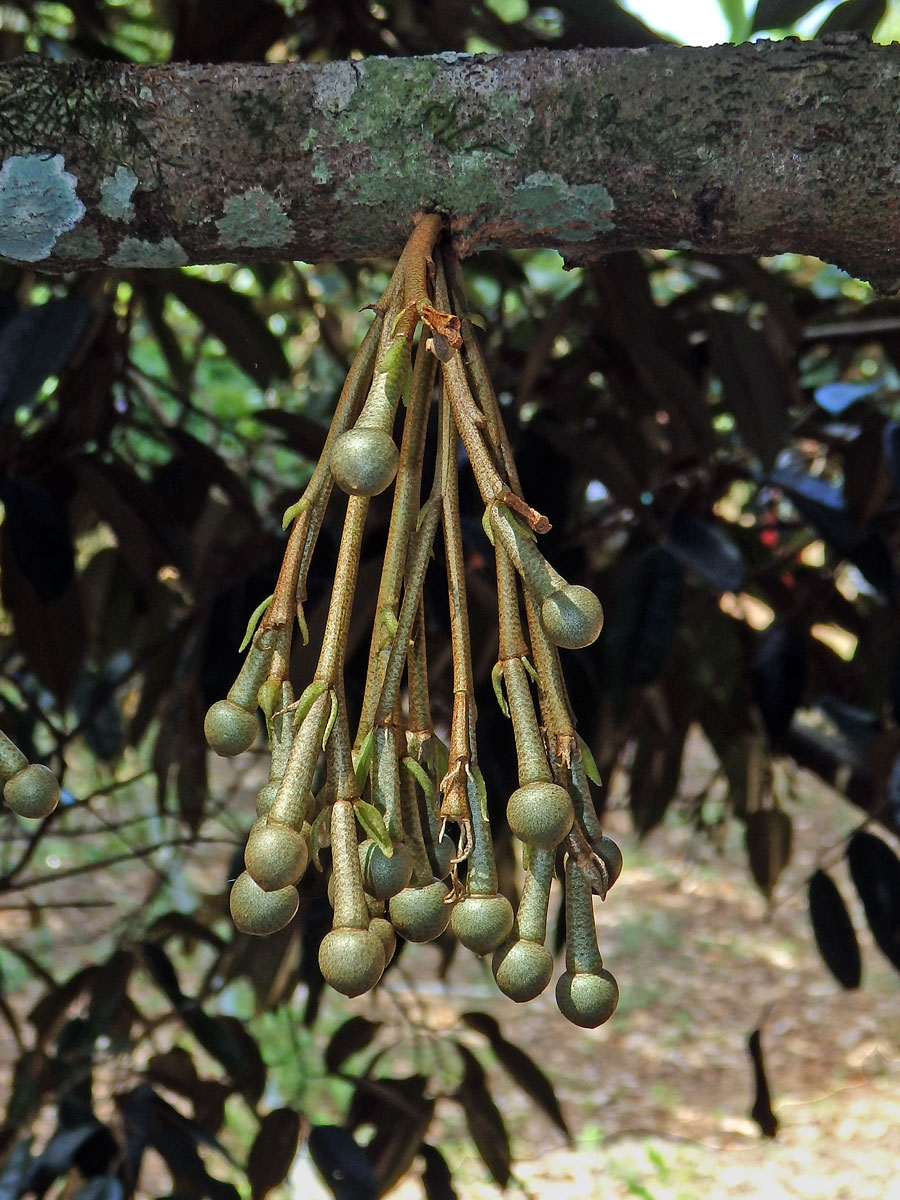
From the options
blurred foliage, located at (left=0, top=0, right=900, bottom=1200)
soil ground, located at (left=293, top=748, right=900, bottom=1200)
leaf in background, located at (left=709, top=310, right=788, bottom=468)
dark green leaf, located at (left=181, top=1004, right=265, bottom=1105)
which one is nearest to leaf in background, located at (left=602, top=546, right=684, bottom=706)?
blurred foliage, located at (left=0, top=0, right=900, bottom=1200)

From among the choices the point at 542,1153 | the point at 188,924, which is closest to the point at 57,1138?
the point at 188,924

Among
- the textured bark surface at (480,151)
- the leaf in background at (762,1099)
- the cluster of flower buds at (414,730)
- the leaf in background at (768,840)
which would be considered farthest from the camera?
the leaf in background at (768,840)

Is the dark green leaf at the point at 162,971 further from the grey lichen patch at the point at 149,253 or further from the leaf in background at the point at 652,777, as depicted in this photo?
the grey lichen patch at the point at 149,253

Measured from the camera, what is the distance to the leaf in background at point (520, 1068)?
4.20 feet

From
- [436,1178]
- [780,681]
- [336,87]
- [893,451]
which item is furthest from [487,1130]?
[336,87]

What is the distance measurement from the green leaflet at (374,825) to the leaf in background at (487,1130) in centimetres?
93

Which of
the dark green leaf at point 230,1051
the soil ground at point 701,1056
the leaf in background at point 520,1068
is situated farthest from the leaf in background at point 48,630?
the soil ground at point 701,1056

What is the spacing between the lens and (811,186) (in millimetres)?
492

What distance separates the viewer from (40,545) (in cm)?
96

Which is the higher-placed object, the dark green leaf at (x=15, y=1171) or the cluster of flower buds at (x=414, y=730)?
the cluster of flower buds at (x=414, y=730)

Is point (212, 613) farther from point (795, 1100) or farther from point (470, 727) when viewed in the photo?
point (795, 1100)

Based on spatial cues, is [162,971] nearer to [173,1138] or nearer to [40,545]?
[173,1138]

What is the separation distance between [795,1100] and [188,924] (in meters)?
1.97

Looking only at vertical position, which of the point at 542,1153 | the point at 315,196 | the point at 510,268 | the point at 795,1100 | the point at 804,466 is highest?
the point at 510,268
